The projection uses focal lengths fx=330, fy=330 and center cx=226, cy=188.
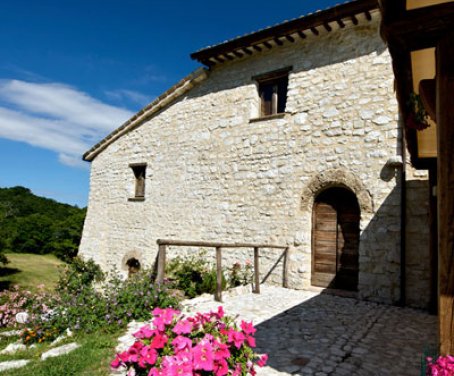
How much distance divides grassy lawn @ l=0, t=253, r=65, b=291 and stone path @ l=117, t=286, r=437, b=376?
8895mm

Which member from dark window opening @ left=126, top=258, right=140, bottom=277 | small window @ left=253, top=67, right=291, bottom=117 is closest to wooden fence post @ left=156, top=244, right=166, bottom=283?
small window @ left=253, top=67, right=291, bottom=117

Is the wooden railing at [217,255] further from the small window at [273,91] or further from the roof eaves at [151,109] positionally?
the roof eaves at [151,109]

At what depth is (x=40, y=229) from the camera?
21.7 metres

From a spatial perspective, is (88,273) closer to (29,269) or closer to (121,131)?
(121,131)

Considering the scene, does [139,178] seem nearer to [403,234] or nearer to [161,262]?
[161,262]

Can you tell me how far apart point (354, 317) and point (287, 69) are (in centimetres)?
545

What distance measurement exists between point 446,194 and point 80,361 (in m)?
3.29

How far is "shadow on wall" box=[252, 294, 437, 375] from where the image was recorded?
3.04 meters

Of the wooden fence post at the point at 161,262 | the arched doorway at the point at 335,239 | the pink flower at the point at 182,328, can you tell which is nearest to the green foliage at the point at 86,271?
the wooden fence post at the point at 161,262

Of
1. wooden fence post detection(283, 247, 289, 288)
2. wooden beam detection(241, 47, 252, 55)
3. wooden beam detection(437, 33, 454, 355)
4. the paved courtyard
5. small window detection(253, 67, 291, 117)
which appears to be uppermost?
wooden beam detection(241, 47, 252, 55)

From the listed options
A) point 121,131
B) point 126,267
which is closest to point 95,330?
point 126,267

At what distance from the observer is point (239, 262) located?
306 inches

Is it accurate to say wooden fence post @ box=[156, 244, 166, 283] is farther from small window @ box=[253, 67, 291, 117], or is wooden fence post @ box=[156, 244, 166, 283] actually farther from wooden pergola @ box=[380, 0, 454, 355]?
small window @ box=[253, 67, 291, 117]

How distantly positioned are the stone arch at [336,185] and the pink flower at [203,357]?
5.15 meters
